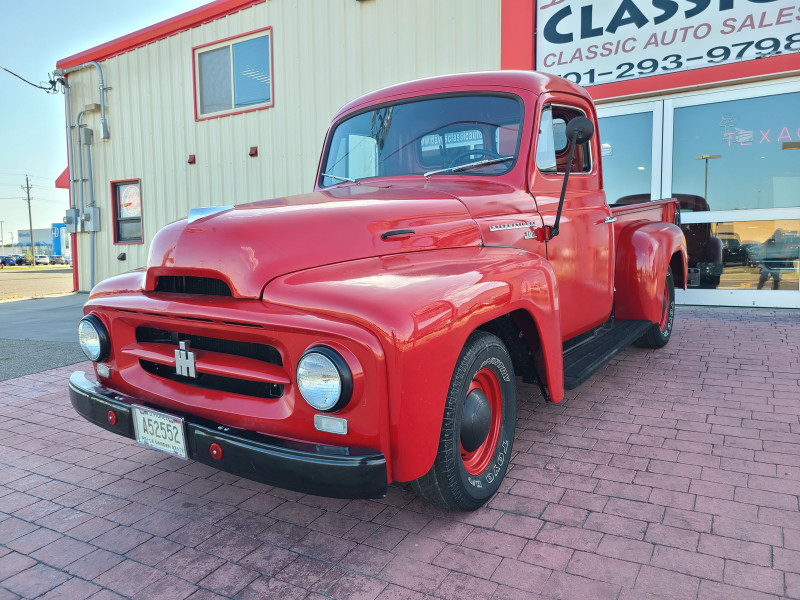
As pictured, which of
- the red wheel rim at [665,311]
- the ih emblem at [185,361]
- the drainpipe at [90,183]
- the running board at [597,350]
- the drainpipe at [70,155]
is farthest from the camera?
the drainpipe at [70,155]

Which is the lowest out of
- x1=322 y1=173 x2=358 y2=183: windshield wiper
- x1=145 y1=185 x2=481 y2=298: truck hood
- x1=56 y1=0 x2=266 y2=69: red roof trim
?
x1=145 y1=185 x2=481 y2=298: truck hood

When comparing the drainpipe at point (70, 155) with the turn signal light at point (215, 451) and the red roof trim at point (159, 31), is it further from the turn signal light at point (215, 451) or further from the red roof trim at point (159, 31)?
the turn signal light at point (215, 451)

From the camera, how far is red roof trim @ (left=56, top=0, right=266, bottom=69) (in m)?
9.73

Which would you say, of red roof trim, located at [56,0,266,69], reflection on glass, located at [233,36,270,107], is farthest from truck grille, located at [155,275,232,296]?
red roof trim, located at [56,0,266,69]

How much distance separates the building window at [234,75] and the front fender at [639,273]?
698 cm

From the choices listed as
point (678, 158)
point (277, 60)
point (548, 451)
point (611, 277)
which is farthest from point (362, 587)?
point (277, 60)

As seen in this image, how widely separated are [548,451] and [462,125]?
1837mm

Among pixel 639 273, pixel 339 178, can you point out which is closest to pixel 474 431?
pixel 339 178

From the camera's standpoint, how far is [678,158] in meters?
7.30

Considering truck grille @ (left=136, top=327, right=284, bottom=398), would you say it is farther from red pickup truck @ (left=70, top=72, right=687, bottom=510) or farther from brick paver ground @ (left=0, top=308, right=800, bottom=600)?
brick paver ground @ (left=0, top=308, right=800, bottom=600)

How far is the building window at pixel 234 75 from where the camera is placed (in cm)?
966

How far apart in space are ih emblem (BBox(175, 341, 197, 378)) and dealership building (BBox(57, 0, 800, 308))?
533 cm

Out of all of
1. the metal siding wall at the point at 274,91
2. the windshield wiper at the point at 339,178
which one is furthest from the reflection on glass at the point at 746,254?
the windshield wiper at the point at 339,178

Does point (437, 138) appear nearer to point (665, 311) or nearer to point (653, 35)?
point (665, 311)
